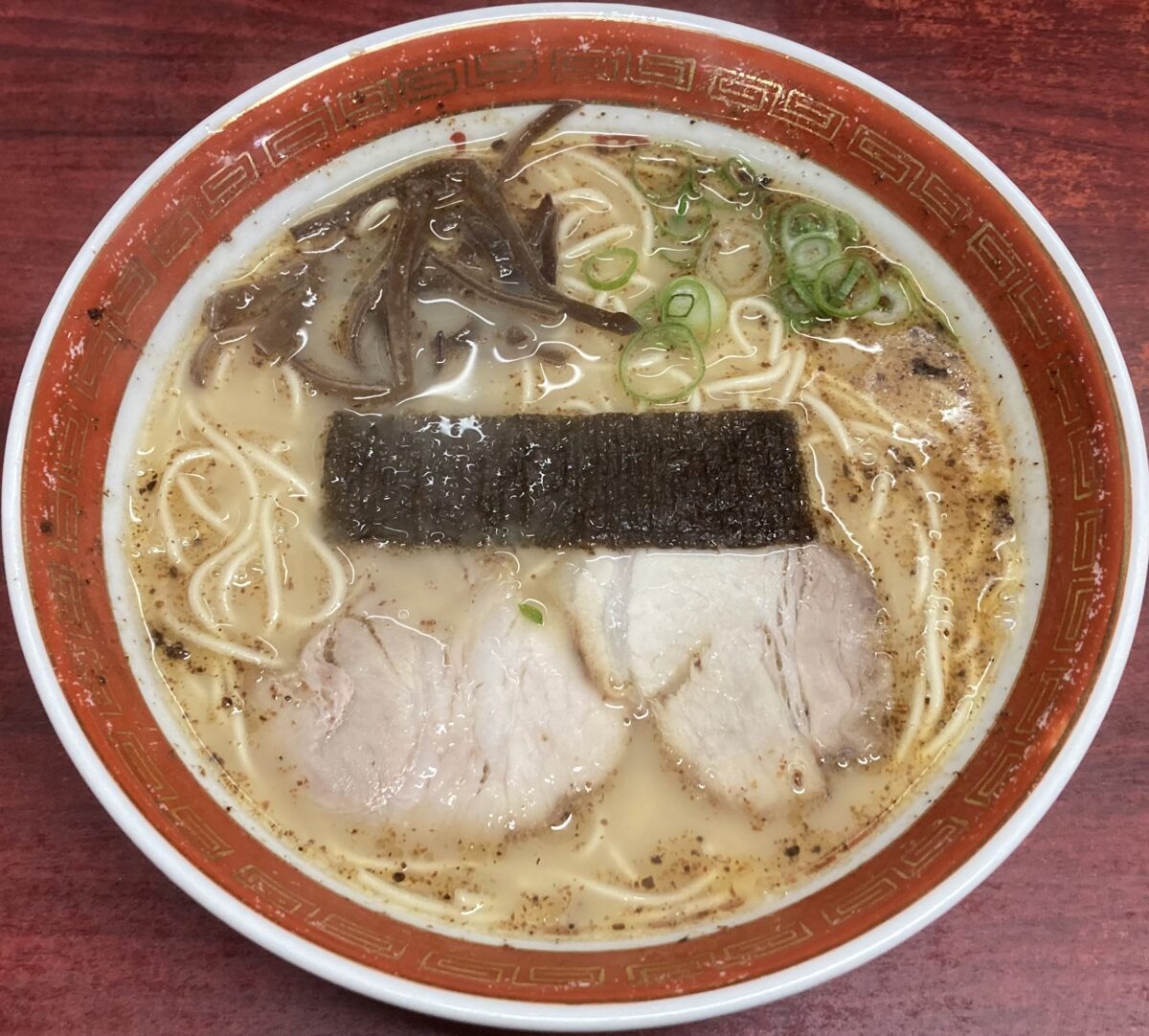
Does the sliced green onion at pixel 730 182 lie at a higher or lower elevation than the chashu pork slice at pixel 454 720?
higher

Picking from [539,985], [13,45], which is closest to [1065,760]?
[539,985]

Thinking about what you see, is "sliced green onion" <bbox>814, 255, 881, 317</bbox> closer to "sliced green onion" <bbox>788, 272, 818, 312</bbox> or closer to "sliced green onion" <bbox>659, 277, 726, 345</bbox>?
"sliced green onion" <bbox>788, 272, 818, 312</bbox>

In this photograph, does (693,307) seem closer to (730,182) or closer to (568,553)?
(730,182)

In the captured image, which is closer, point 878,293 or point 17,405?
point 17,405

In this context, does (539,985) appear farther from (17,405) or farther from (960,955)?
(17,405)

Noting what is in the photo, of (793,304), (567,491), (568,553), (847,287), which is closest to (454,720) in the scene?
(568,553)

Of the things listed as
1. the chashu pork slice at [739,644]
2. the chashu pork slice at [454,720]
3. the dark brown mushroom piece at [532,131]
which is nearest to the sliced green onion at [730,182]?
the dark brown mushroom piece at [532,131]

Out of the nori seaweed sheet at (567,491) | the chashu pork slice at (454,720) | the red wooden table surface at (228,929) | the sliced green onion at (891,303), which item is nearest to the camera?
the red wooden table surface at (228,929)

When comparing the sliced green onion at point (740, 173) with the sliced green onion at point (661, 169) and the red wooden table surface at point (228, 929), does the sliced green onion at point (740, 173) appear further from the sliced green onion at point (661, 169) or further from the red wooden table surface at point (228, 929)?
the red wooden table surface at point (228, 929)
